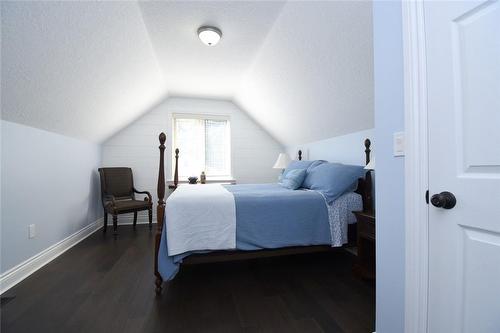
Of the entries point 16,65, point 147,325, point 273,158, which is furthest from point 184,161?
point 147,325

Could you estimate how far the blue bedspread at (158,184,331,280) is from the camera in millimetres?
1979

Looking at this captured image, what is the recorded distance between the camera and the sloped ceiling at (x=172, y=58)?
5.44 feet

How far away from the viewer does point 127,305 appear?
1663 millimetres

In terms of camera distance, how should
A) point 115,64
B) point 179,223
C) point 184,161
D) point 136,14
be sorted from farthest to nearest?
point 184,161 → point 115,64 → point 136,14 → point 179,223

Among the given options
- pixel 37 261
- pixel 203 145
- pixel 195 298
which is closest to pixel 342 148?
pixel 195 298

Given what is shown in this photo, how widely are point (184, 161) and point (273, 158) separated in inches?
75.1

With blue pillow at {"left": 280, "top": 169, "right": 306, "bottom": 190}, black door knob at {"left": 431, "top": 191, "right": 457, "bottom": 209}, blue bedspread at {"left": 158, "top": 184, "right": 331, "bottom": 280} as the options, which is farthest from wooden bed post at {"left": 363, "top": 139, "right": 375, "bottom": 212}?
black door knob at {"left": 431, "top": 191, "right": 457, "bottom": 209}

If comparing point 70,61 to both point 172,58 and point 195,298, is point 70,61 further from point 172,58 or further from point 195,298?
point 195,298

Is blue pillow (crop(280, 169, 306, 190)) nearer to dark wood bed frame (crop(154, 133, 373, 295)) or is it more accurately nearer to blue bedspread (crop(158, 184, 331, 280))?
blue bedspread (crop(158, 184, 331, 280))

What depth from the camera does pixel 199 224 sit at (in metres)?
1.88

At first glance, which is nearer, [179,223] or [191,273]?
[179,223]

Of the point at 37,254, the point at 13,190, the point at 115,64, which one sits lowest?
the point at 37,254

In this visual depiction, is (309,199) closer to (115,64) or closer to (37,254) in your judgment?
(115,64)

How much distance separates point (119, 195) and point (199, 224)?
263 centimetres
